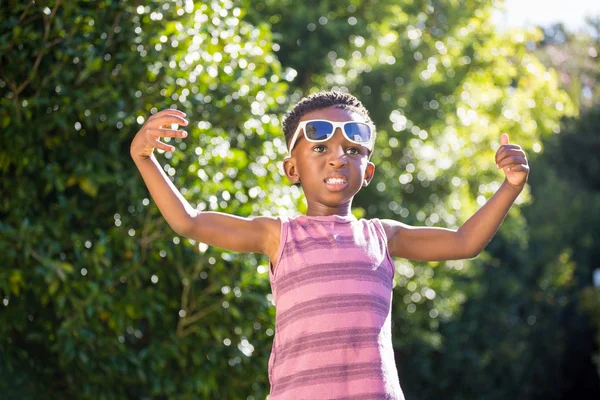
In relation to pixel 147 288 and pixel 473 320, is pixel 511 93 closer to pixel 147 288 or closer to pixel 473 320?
pixel 473 320

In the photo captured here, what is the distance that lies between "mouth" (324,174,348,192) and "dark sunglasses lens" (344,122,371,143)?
136mm

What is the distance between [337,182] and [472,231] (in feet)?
1.54

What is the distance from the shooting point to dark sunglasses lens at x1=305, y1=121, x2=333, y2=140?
10.2ft

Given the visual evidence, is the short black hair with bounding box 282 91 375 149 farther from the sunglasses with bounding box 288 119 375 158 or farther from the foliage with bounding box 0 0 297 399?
the foliage with bounding box 0 0 297 399

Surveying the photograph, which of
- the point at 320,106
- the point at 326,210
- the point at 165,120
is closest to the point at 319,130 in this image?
the point at 320,106

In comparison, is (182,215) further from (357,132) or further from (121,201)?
(121,201)

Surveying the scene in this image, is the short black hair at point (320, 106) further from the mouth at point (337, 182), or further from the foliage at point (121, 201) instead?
the foliage at point (121, 201)

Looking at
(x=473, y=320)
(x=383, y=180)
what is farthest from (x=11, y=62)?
(x=473, y=320)

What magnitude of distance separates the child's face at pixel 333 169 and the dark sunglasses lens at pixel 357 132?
2cm

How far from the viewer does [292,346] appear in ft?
9.37

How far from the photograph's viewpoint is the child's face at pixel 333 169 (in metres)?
3.09

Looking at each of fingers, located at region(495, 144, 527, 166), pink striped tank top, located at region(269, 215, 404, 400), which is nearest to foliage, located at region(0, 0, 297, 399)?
Result: pink striped tank top, located at region(269, 215, 404, 400)

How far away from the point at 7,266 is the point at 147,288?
0.78 metres

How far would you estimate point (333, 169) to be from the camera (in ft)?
10.2
